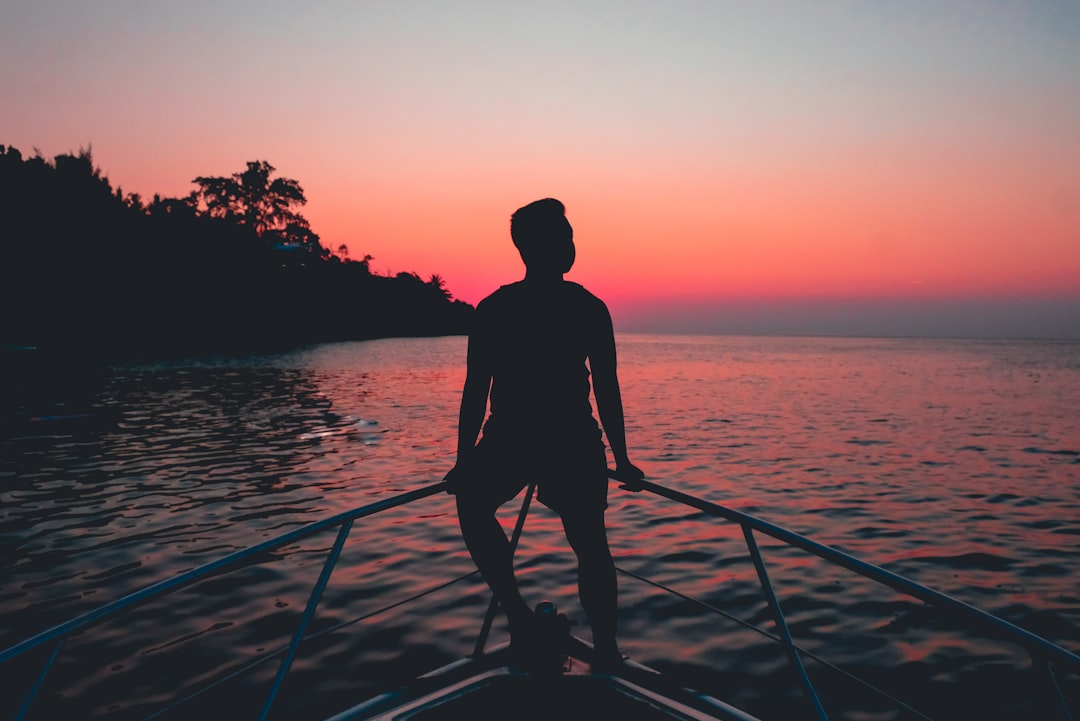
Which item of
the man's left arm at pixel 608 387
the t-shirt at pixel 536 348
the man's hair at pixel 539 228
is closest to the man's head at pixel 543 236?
the man's hair at pixel 539 228

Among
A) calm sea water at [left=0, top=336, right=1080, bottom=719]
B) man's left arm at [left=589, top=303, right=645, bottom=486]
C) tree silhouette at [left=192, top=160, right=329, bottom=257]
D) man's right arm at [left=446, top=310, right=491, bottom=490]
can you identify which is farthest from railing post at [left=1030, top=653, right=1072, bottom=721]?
tree silhouette at [left=192, top=160, right=329, bottom=257]

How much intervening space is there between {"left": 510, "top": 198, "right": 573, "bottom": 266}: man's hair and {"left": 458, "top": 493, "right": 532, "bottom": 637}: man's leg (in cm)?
116

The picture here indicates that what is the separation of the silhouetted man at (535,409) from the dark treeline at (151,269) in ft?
136

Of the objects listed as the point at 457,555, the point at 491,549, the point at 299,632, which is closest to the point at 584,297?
the point at 491,549

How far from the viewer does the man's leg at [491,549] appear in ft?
10.4

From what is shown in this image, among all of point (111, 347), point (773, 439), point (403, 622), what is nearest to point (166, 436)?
point (403, 622)

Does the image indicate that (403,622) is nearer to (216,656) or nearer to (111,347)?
(216,656)

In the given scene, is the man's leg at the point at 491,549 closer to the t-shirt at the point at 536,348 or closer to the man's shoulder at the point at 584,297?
the t-shirt at the point at 536,348

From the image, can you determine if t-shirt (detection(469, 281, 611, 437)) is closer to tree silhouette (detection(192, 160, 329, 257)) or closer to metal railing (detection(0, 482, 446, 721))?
metal railing (detection(0, 482, 446, 721))

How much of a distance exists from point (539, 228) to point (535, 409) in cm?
83

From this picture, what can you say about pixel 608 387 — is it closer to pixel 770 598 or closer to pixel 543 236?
pixel 543 236

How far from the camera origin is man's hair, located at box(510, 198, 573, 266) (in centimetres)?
321

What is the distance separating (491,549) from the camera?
126 inches

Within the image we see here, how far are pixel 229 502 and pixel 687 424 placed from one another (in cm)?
1598
